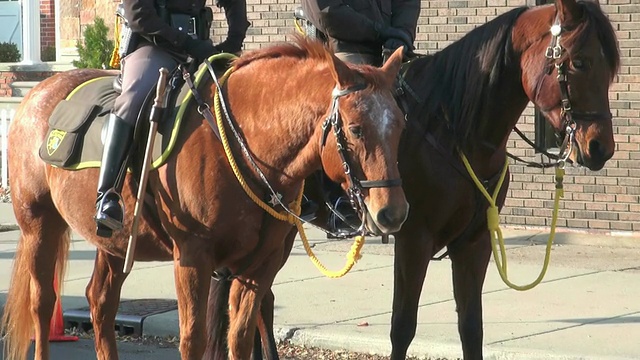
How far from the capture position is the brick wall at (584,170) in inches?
446

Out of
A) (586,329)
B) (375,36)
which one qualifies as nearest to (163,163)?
(375,36)

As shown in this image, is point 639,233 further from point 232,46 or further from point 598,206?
point 232,46

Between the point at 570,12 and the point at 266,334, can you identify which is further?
the point at 266,334

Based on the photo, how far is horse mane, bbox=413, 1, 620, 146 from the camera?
20.8 feet

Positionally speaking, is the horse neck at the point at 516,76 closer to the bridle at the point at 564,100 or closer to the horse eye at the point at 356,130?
Answer: the bridle at the point at 564,100

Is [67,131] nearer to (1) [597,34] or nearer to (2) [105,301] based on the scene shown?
(2) [105,301]

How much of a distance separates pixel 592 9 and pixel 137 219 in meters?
2.61

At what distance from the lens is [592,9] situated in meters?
6.05

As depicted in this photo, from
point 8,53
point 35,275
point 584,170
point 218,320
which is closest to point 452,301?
point 218,320

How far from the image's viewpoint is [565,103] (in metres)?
5.97

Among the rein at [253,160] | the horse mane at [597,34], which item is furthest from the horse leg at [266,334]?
the horse mane at [597,34]

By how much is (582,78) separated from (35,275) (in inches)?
129

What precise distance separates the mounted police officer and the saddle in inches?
3.6

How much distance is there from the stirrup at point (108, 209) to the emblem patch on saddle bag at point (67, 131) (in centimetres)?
53
